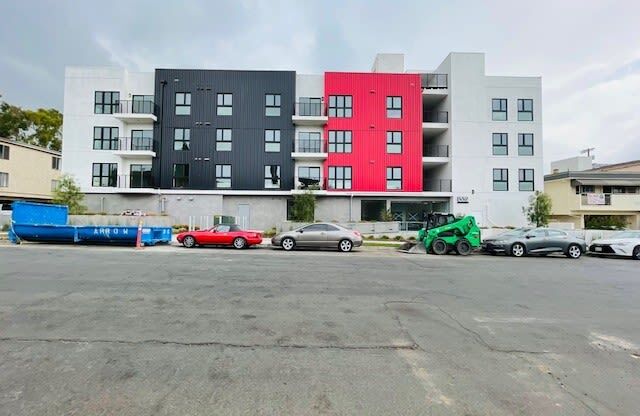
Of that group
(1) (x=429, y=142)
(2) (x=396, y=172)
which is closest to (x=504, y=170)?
(1) (x=429, y=142)

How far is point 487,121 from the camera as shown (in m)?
32.2

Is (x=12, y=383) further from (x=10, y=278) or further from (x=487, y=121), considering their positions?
(x=487, y=121)

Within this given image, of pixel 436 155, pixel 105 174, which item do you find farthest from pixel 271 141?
pixel 436 155

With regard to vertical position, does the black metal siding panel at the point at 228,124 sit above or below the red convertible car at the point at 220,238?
above

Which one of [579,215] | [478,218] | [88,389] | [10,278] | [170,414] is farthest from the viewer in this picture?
[579,215]

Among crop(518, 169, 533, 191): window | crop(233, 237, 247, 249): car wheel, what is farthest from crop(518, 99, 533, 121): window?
crop(233, 237, 247, 249): car wheel

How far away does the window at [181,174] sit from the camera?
103 ft

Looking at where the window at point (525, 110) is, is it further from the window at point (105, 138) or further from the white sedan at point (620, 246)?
the window at point (105, 138)

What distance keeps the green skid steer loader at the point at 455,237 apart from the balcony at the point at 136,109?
83.4 ft

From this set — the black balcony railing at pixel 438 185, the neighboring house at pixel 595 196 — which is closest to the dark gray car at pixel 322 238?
the black balcony railing at pixel 438 185

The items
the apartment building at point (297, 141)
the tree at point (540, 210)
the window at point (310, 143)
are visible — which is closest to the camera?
the tree at point (540, 210)

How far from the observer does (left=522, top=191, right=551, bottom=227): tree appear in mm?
29484

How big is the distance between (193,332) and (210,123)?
29.2 m

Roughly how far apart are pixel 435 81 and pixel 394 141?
22.8 ft
